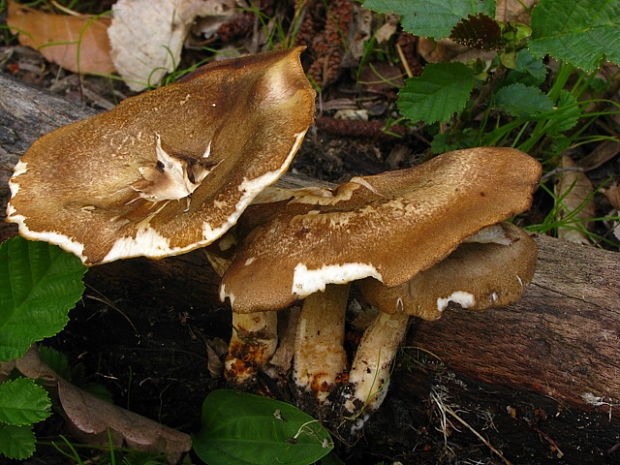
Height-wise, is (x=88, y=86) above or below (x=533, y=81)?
below

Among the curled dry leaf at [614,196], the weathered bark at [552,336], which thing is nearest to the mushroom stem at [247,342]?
the weathered bark at [552,336]

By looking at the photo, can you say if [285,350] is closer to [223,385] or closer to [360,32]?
[223,385]

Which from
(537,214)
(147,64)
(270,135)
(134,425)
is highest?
(270,135)

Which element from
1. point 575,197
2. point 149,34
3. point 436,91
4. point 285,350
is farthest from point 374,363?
point 149,34

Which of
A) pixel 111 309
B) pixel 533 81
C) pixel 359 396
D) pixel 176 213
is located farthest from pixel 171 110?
pixel 533 81

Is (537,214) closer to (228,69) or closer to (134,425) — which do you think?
(228,69)

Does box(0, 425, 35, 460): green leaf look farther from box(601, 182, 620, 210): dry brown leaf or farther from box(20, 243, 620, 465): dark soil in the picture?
box(601, 182, 620, 210): dry brown leaf
